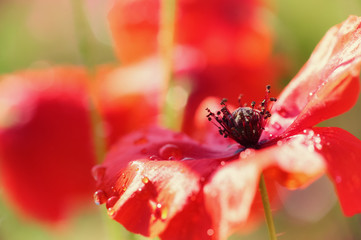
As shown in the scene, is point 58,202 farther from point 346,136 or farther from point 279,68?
point 346,136

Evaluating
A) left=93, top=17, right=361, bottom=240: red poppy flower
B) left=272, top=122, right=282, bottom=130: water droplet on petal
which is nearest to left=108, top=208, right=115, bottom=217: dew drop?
left=93, top=17, right=361, bottom=240: red poppy flower

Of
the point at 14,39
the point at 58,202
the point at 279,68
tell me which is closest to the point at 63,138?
the point at 58,202

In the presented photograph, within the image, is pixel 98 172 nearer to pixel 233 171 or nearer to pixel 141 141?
pixel 141 141

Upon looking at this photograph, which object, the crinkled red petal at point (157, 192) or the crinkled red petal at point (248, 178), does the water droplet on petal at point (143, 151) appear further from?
the crinkled red petal at point (248, 178)

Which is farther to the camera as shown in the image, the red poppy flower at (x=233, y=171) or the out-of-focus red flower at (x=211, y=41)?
the out-of-focus red flower at (x=211, y=41)

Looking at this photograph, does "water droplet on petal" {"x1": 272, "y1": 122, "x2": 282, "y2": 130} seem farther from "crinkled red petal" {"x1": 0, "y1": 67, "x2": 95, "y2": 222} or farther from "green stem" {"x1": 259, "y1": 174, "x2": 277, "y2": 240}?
"crinkled red petal" {"x1": 0, "y1": 67, "x2": 95, "y2": 222}

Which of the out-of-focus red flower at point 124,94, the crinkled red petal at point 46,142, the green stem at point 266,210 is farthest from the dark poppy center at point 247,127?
the crinkled red petal at point 46,142

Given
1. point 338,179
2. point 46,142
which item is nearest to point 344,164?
point 338,179
